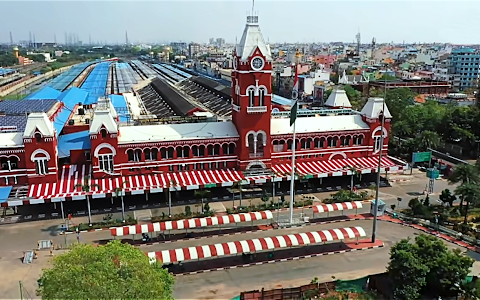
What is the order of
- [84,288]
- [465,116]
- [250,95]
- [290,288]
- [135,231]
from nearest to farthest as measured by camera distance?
[84,288], [290,288], [135,231], [250,95], [465,116]

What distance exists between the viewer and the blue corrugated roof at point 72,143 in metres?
52.8

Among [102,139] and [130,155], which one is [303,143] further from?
[102,139]

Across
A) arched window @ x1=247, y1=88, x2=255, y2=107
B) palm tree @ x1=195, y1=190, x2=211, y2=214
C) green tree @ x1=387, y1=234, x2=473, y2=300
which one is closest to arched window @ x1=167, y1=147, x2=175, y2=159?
palm tree @ x1=195, y1=190, x2=211, y2=214

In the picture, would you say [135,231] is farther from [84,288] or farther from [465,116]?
[465,116]

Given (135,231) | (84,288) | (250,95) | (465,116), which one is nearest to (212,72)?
(465,116)

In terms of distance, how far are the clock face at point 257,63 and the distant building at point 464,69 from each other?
124951 millimetres

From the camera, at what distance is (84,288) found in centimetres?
2259

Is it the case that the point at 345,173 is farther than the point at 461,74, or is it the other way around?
the point at 461,74

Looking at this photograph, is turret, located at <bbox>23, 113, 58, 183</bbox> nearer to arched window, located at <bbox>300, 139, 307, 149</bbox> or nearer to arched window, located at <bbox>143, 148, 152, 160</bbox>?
arched window, located at <bbox>143, 148, 152, 160</bbox>

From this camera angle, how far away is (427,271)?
31.0 metres

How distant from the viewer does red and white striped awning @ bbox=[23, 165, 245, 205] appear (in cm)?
4622

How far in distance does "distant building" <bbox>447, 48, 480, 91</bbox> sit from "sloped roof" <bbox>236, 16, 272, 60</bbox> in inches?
4911

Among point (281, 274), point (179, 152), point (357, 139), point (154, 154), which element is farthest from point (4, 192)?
point (357, 139)

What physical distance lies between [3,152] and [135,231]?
19236mm
